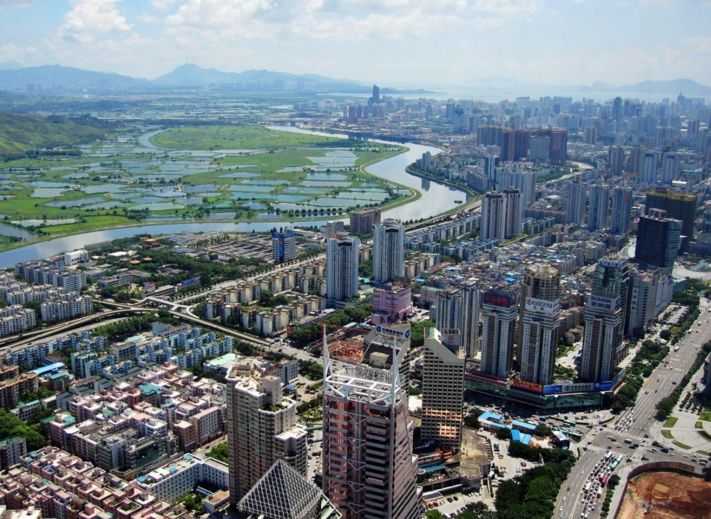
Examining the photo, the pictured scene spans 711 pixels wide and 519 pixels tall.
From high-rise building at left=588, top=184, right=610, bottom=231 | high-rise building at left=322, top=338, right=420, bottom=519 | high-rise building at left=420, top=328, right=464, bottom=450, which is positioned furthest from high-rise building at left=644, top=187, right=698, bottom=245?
high-rise building at left=322, top=338, right=420, bottom=519

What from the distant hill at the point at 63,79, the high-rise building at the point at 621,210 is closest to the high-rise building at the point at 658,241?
the high-rise building at the point at 621,210

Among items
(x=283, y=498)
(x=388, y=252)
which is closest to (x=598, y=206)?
(x=388, y=252)

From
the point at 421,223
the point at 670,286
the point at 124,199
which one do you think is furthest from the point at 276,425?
the point at 124,199

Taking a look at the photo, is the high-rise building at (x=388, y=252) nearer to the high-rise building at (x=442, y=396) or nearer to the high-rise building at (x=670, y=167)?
the high-rise building at (x=442, y=396)

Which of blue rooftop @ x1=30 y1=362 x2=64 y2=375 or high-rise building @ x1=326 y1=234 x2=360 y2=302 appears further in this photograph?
high-rise building @ x1=326 y1=234 x2=360 y2=302

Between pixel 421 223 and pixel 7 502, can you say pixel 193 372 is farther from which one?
pixel 421 223

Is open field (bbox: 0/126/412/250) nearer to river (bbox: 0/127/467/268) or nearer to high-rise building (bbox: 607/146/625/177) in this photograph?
river (bbox: 0/127/467/268)
